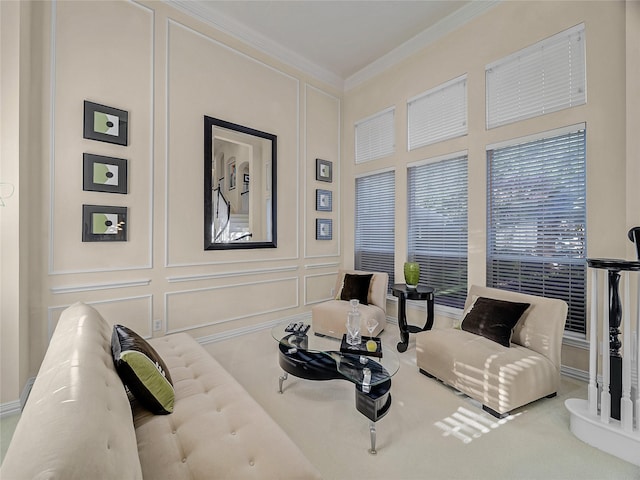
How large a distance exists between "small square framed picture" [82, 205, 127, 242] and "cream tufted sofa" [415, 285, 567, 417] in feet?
9.77

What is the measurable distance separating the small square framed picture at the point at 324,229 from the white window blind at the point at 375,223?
429 millimetres

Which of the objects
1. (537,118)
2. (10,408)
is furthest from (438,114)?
(10,408)

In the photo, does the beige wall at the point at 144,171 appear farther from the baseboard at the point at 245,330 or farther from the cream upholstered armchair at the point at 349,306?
the cream upholstered armchair at the point at 349,306

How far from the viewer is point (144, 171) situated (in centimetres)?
302

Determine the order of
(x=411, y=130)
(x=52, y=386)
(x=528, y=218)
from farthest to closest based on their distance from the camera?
(x=411, y=130), (x=528, y=218), (x=52, y=386)

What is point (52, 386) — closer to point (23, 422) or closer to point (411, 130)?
point (23, 422)

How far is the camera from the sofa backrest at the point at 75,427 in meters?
0.69

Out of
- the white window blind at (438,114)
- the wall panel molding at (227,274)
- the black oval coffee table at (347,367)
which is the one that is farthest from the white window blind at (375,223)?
the black oval coffee table at (347,367)

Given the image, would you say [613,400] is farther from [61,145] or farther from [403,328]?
[61,145]

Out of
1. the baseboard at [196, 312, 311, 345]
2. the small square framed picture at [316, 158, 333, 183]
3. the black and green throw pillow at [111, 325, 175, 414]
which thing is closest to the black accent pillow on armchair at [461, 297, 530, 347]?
the baseboard at [196, 312, 311, 345]

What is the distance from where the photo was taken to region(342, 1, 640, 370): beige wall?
8.00ft

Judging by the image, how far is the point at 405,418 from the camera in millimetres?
2115

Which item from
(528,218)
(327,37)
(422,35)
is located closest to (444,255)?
(528,218)

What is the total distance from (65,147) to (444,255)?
4004 mm
